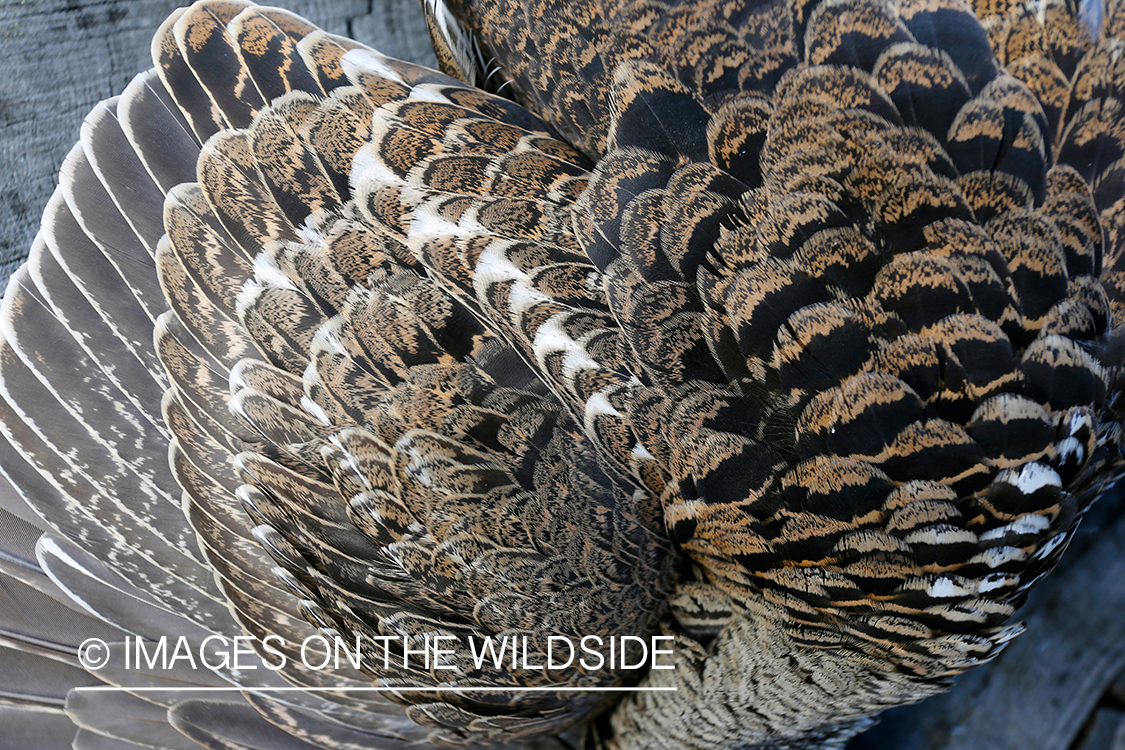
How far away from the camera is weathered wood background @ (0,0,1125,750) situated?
68.3 inches

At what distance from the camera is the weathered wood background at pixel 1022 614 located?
1734 mm

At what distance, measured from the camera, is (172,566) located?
55.1 inches

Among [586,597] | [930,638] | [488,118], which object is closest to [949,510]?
[930,638]

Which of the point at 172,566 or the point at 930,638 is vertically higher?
the point at 172,566

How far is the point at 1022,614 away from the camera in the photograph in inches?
74.4

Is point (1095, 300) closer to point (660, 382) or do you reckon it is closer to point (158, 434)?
point (660, 382)

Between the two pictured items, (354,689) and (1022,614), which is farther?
(1022,614)

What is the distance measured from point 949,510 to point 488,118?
92 cm

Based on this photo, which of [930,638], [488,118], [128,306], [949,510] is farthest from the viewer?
[128,306]

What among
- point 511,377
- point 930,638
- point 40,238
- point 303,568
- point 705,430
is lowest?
point 930,638

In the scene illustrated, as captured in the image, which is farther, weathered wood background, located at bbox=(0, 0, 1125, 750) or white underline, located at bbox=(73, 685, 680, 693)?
weathered wood background, located at bbox=(0, 0, 1125, 750)

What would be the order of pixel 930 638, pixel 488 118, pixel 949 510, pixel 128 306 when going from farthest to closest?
pixel 128 306, pixel 488 118, pixel 930 638, pixel 949 510

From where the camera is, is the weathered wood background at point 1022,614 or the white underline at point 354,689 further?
the weathered wood background at point 1022,614

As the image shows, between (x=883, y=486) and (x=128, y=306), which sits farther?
(x=128, y=306)
